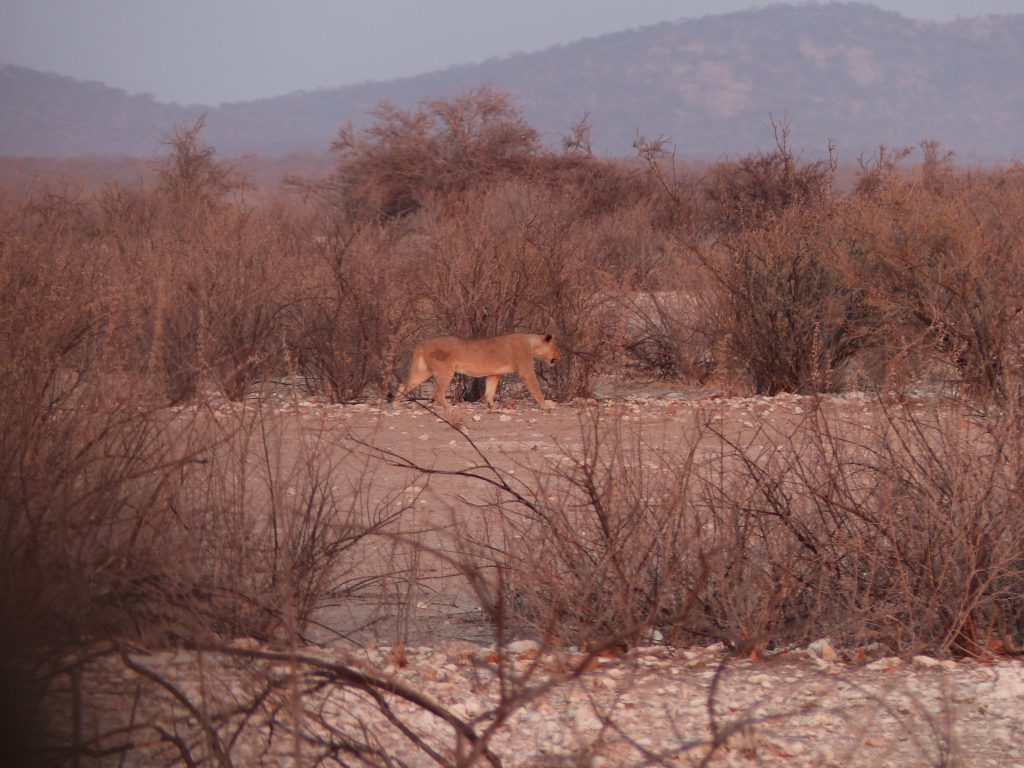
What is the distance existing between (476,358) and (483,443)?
1.48 meters

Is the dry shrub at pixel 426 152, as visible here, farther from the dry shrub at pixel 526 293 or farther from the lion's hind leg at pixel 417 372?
the lion's hind leg at pixel 417 372

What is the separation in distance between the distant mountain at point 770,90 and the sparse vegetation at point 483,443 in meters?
122

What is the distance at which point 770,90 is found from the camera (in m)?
172

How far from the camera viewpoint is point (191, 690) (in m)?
2.83

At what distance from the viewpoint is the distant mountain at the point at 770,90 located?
6230 inches

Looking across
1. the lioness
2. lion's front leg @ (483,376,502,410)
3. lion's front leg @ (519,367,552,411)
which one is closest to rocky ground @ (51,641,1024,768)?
the lioness

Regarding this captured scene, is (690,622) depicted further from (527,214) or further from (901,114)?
→ (901,114)

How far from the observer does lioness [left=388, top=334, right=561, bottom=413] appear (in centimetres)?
1072

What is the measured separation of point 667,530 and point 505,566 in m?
0.62

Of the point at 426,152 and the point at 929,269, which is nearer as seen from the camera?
the point at 929,269

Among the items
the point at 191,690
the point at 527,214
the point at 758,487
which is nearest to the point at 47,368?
the point at 191,690

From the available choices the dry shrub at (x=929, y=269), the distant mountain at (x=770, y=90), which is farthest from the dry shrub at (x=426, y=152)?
the distant mountain at (x=770, y=90)

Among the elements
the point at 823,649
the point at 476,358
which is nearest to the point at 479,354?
the point at 476,358

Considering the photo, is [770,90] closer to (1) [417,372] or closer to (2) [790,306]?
(2) [790,306]
